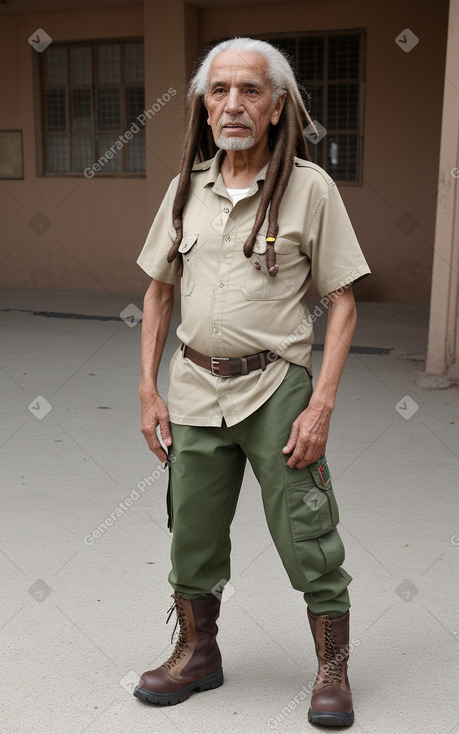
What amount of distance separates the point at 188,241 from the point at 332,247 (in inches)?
15.5

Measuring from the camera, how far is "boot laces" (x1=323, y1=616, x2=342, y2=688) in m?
2.64

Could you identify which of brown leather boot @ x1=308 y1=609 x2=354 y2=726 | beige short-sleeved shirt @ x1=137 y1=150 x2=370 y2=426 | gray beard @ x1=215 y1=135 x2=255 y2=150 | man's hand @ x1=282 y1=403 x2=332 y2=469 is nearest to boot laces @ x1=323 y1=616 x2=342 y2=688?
brown leather boot @ x1=308 y1=609 x2=354 y2=726

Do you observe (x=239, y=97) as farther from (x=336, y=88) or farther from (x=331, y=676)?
(x=336, y=88)

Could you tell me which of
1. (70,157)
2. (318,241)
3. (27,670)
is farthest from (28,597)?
(70,157)

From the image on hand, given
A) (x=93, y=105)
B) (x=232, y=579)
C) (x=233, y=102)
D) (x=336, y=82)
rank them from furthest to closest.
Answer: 1. (x=93, y=105)
2. (x=336, y=82)
3. (x=232, y=579)
4. (x=233, y=102)

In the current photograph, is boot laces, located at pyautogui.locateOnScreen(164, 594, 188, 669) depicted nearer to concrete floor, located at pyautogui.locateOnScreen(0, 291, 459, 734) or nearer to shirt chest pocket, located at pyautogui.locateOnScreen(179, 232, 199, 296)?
concrete floor, located at pyautogui.locateOnScreen(0, 291, 459, 734)

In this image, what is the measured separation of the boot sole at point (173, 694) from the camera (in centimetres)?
271

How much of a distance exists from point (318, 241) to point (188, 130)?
0.51 metres

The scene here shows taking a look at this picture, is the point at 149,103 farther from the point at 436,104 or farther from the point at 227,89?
the point at 227,89

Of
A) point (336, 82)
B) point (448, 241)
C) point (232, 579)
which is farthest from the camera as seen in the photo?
point (336, 82)

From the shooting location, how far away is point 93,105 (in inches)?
458

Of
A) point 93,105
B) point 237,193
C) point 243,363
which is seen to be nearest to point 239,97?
point 237,193

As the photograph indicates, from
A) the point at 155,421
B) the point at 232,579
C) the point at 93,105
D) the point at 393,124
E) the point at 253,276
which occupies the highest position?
the point at 93,105

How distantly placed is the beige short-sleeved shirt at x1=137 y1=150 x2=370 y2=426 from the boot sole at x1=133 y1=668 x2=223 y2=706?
2.61ft
